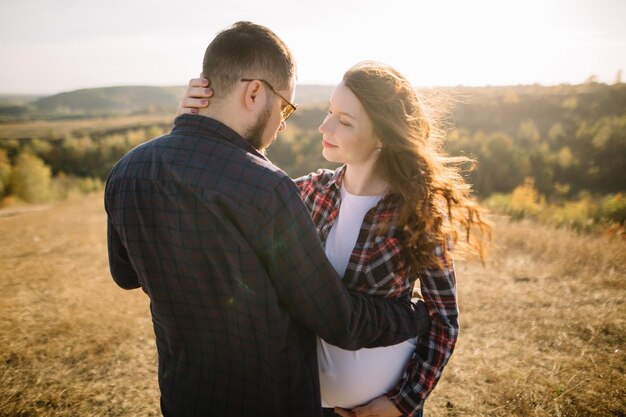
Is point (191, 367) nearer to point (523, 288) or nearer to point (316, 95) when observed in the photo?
point (523, 288)

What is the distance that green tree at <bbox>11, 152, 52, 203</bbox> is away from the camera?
37.7 meters

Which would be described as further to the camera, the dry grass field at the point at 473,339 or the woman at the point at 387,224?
the dry grass field at the point at 473,339

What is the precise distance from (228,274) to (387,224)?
3.26 feet

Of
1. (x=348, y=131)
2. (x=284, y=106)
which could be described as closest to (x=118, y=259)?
(x=284, y=106)

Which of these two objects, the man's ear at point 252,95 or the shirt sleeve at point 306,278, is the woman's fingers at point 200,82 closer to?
the man's ear at point 252,95

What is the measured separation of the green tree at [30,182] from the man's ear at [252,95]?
45292 millimetres

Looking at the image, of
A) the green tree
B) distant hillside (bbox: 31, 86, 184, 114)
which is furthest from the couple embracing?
distant hillside (bbox: 31, 86, 184, 114)

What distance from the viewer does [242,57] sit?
1495 mm

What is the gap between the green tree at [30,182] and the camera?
37.7m

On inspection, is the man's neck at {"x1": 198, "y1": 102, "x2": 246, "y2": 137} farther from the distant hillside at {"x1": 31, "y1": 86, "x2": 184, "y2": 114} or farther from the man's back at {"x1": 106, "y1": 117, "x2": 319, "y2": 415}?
the distant hillside at {"x1": 31, "y1": 86, "x2": 184, "y2": 114}

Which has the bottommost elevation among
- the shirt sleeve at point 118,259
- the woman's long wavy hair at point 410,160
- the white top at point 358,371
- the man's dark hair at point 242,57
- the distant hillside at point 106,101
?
the white top at point 358,371

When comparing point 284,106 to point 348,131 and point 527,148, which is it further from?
point 527,148

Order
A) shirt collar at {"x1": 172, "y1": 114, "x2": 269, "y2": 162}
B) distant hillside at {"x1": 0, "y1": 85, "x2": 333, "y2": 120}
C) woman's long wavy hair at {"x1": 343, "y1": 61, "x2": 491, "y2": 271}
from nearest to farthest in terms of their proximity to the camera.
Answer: shirt collar at {"x1": 172, "y1": 114, "x2": 269, "y2": 162} < woman's long wavy hair at {"x1": 343, "y1": 61, "x2": 491, "y2": 271} < distant hillside at {"x1": 0, "y1": 85, "x2": 333, "y2": 120}

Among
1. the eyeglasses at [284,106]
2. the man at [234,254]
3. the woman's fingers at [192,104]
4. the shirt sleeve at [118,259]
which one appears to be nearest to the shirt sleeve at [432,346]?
the man at [234,254]
